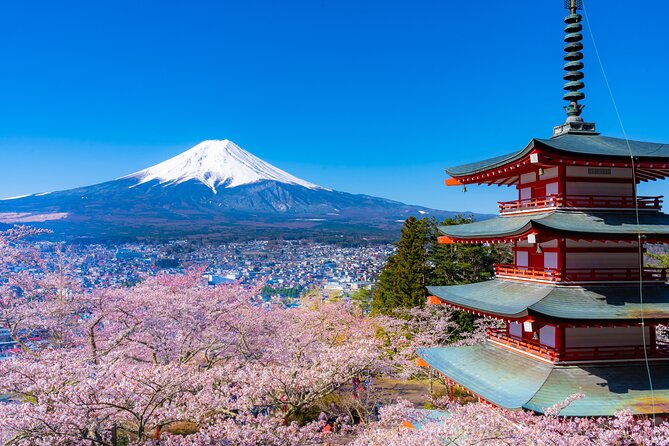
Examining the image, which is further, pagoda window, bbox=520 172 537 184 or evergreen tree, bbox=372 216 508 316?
evergreen tree, bbox=372 216 508 316

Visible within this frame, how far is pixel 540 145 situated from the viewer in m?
8.53

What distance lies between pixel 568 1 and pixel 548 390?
8843 millimetres

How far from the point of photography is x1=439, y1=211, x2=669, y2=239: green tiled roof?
8.51m

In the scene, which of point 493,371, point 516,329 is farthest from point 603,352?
point 493,371

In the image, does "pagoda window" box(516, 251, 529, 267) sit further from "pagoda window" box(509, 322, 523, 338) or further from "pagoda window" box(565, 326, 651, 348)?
"pagoda window" box(565, 326, 651, 348)

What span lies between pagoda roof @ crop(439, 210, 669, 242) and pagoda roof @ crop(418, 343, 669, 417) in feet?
8.53

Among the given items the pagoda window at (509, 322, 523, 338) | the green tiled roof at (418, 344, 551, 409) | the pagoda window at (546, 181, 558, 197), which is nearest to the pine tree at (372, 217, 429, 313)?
the green tiled roof at (418, 344, 551, 409)

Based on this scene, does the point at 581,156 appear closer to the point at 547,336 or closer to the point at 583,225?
the point at 583,225

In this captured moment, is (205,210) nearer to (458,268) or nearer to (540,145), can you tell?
(458,268)

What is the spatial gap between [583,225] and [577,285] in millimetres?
1238

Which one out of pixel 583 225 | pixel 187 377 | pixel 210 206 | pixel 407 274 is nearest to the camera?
pixel 187 377

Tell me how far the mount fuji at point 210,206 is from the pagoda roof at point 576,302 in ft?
181

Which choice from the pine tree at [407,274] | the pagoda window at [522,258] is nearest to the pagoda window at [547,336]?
the pagoda window at [522,258]

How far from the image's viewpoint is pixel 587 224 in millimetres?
8914
